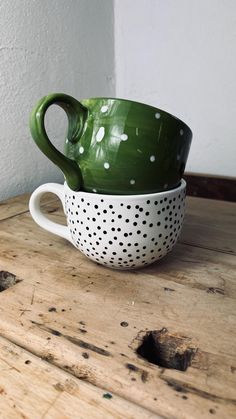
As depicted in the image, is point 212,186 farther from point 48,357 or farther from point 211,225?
point 48,357

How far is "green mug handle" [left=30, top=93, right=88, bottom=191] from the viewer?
298mm

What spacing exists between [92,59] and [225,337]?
2.44 ft

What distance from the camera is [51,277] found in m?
0.34

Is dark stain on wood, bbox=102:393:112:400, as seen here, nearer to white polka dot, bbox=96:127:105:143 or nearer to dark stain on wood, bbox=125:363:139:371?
dark stain on wood, bbox=125:363:139:371

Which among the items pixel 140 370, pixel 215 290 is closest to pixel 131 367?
pixel 140 370

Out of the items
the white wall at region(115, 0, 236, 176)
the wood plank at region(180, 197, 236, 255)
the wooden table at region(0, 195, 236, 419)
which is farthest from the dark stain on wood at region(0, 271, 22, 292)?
the white wall at region(115, 0, 236, 176)

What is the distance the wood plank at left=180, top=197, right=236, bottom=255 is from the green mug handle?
188 mm

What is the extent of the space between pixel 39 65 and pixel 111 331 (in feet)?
1.91

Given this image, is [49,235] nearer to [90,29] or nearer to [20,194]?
[20,194]

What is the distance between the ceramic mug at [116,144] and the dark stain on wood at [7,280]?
115 millimetres

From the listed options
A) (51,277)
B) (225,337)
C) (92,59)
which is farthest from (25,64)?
(225,337)

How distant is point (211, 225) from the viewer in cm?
50

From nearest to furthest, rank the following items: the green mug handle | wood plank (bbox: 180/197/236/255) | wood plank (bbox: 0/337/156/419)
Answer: wood plank (bbox: 0/337/156/419) → the green mug handle → wood plank (bbox: 180/197/236/255)

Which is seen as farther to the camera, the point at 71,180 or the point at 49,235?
the point at 49,235
